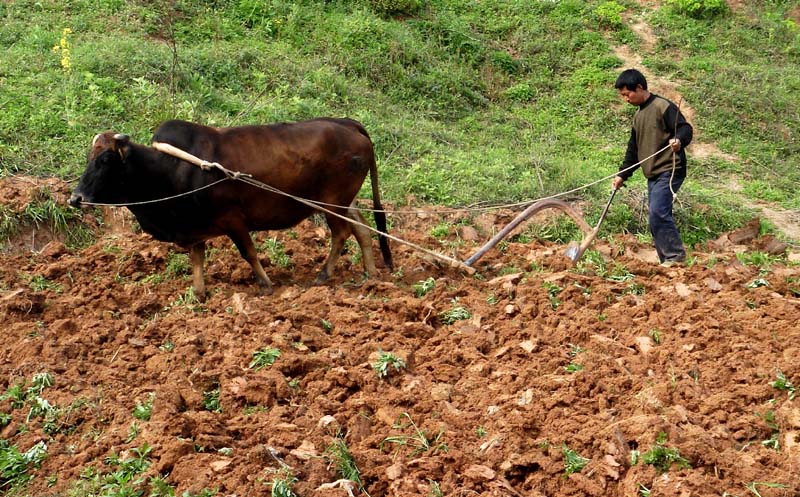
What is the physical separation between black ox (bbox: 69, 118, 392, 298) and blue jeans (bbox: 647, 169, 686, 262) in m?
2.74

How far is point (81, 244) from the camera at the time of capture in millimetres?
8602

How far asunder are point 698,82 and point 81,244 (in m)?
10.7

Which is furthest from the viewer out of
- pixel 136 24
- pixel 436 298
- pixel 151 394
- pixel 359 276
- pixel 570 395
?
pixel 136 24

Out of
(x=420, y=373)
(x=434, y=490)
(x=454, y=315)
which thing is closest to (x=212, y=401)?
(x=420, y=373)

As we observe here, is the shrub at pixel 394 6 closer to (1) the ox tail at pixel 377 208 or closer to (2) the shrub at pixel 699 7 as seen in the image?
(2) the shrub at pixel 699 7

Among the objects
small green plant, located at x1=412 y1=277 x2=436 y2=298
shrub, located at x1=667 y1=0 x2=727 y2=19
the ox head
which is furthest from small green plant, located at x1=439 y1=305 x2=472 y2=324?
shrub, located at x1=667 y1=0 x2=727 y2=19

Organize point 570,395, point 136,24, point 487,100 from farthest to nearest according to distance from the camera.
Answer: point 487,100 → point 136,24 → point 570,395

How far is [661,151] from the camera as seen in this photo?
311 inches

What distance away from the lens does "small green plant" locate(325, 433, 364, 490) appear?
15.1 ft

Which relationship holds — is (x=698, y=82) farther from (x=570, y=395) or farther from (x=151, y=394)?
(x=151, y=394)

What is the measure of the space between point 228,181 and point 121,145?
0.92 m

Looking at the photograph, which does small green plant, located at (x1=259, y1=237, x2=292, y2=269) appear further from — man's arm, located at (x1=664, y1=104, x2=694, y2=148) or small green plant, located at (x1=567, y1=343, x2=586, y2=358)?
man's arm, located at (x1=664, y1=104, x2=694, y2=148)

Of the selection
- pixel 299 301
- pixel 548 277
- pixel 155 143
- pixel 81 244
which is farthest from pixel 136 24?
pixel 548 277

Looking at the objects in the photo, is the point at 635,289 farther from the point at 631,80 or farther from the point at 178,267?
the point at 178,267
